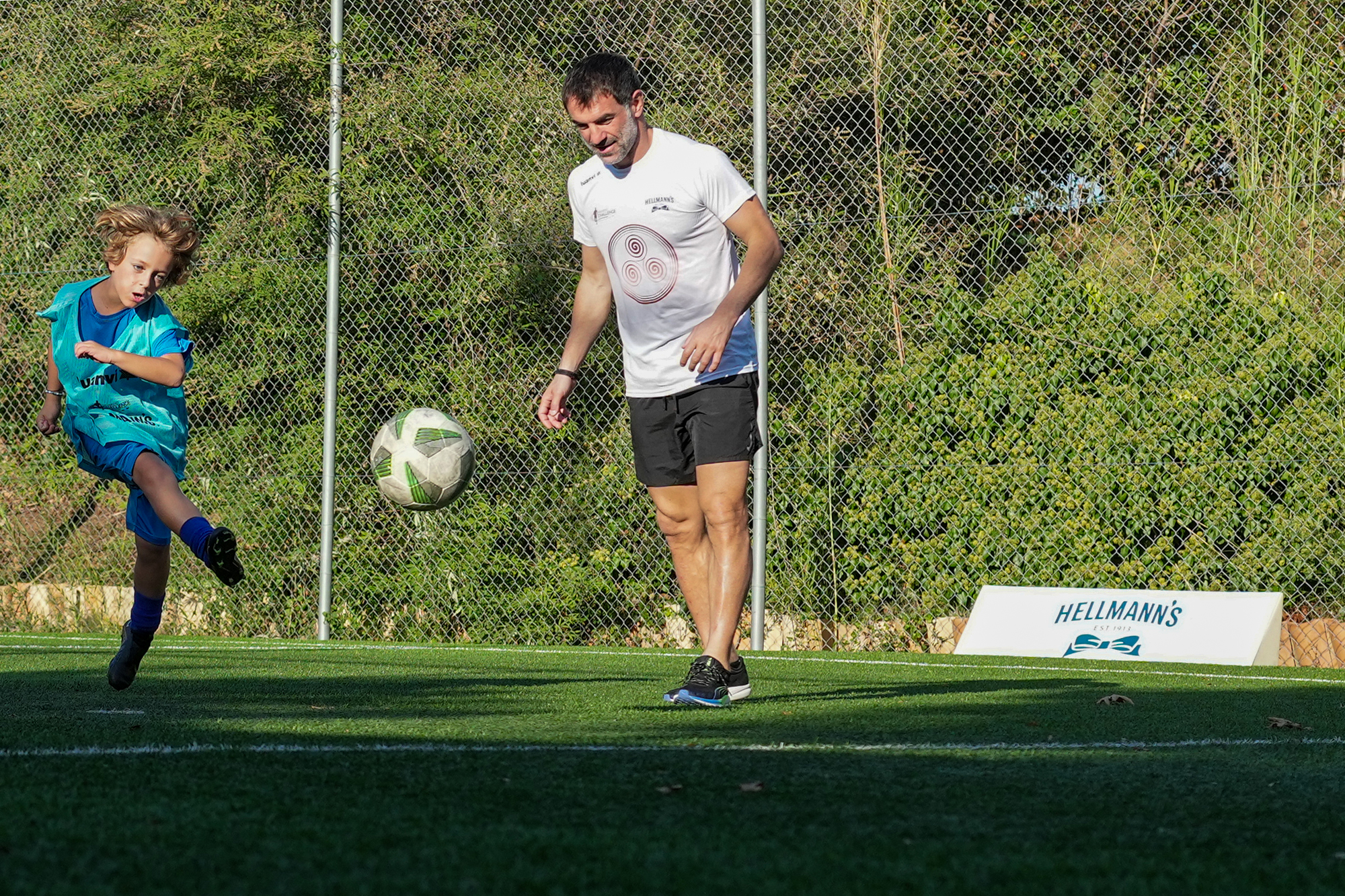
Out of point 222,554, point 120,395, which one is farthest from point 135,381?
point 222,554

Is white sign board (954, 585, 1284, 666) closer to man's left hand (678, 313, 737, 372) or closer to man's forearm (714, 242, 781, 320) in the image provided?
man's forearm (714, 242, 781, 320)

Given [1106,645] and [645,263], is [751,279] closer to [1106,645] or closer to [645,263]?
[645,263]

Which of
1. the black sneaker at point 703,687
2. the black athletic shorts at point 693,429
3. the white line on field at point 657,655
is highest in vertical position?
the black athletic shorts at point 693,429

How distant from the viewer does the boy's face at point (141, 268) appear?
15.9 feet

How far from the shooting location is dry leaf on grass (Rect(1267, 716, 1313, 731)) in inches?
165

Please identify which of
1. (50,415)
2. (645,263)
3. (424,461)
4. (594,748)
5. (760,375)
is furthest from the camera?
(760,375)

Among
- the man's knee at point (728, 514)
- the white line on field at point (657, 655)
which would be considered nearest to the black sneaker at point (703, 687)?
the man's knee at point (728, 514)

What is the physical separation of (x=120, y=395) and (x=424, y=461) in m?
2.04

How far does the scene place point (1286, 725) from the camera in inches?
167

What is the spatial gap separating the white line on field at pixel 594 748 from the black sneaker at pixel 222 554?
3.55 feet

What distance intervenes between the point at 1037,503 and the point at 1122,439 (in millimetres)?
517

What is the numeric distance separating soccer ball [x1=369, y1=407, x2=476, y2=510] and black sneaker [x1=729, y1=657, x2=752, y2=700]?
236cm

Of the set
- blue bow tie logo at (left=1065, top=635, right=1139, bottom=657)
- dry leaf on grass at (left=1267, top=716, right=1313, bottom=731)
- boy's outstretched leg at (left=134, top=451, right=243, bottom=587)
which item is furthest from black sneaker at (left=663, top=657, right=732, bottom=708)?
blue bow tie logo at (left=1065, top=635, right=1139, bottom=657)

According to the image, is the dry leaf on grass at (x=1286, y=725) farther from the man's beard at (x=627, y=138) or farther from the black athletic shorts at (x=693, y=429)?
the man's beard at (x=627, y=138)
